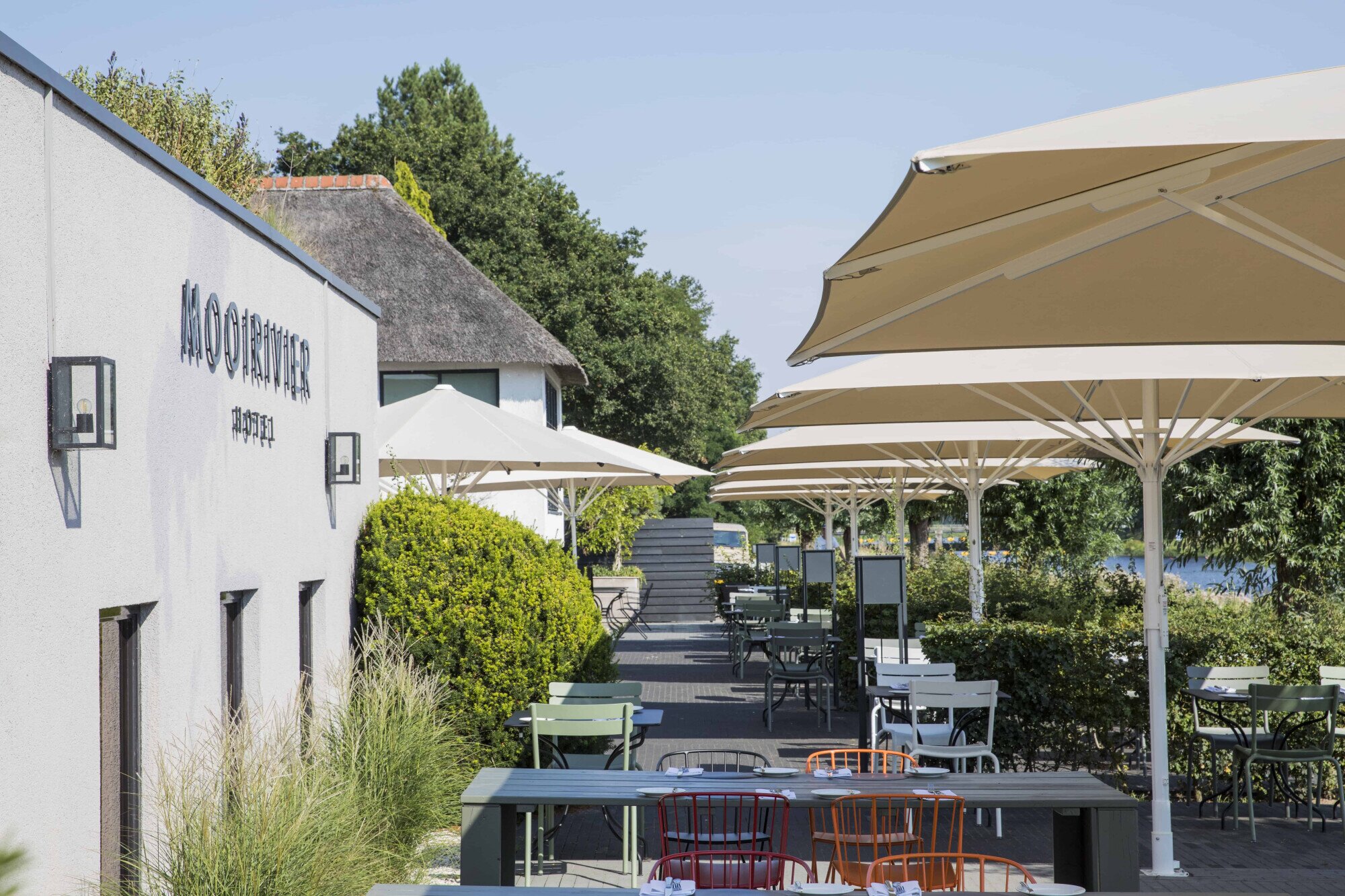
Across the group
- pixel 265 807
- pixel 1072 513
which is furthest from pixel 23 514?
pixel 1072 513

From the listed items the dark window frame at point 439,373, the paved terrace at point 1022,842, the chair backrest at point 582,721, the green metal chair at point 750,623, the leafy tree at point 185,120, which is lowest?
the paved terrace at point 1022,842

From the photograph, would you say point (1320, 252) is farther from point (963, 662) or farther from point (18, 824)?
point (963, 662)

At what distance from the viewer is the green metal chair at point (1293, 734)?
8578 mm

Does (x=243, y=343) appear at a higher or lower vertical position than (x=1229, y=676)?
higher

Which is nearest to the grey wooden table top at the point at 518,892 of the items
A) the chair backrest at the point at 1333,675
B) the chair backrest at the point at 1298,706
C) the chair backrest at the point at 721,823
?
the chair backrest at the point at 721,823

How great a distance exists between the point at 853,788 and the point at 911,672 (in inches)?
146

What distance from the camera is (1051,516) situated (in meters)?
28.6

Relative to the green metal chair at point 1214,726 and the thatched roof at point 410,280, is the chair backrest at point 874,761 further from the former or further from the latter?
the thatched roof at point 410,280

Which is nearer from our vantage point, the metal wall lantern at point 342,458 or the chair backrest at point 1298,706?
the metal wall lantern at point 342,458

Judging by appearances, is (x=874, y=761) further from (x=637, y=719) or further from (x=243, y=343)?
(x=243, y=343)

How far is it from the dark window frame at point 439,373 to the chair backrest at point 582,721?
14392mm

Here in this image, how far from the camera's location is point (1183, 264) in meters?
4.30

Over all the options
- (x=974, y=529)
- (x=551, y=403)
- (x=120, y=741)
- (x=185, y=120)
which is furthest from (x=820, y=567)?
(x=120, y=741)

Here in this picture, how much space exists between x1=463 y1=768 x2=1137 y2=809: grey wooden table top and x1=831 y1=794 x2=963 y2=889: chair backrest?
0.10 metres
